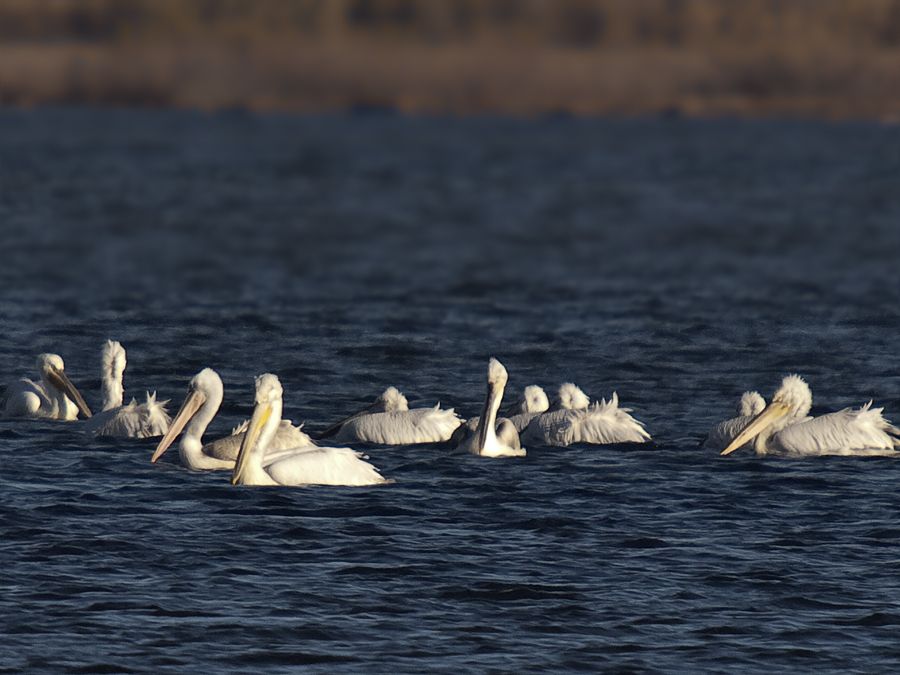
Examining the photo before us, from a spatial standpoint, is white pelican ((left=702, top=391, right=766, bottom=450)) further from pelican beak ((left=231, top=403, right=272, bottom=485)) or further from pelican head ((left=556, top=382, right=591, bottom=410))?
pelican beak ((left=231, top=403, right=272, bottom=485))

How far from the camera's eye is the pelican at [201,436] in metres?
16.0

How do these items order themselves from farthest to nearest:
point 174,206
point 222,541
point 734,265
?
point 174,206, point 734,265, point 222,541

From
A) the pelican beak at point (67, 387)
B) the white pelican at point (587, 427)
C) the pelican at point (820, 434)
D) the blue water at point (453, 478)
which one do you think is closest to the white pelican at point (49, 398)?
the pelican beak at point (67, 387)

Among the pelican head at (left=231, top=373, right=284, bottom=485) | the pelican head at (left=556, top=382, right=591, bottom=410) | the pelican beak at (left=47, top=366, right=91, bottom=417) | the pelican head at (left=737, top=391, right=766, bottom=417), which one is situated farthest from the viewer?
the pelican beak at (left=47, top=366, right=91, bottom=417)

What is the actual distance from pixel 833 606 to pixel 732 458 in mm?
4786

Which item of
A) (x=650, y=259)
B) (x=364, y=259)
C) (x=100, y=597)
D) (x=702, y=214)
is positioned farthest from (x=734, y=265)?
(x=100, y=597)

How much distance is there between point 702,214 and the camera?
55.2 meters

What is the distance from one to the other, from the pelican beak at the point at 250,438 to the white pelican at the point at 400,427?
66.6 inches

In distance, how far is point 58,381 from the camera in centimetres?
1847

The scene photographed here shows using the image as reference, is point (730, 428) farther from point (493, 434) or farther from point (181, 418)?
point (181, 418)

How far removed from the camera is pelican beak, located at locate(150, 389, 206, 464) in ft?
53.5

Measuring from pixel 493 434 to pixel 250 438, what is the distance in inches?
95.6

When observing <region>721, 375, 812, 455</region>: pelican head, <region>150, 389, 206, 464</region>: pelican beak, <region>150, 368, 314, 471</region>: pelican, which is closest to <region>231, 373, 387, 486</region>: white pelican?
<region>150, 368, 314, 471</region>: pelican

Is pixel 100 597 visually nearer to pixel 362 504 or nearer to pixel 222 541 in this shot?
pixel 222 541
